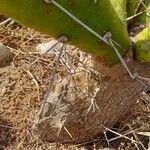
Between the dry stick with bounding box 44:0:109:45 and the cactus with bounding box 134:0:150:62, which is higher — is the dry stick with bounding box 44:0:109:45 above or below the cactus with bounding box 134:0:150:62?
above

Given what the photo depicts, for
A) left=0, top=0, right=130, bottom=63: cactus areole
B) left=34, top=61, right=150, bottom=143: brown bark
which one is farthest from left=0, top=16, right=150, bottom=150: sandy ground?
left=0, top=0, right=130, bottom=63: cactus areole

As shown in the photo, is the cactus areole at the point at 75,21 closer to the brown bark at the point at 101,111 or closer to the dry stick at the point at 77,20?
the dry stick at the point at 77,20

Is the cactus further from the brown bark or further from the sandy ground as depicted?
the sandy ground

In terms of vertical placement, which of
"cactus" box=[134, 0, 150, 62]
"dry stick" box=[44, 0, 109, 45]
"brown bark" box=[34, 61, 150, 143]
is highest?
"dry stick" box=[44, 0, 109, 45]

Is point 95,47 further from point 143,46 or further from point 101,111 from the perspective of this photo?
point 101,111

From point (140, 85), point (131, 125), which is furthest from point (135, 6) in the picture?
point (131, 125)

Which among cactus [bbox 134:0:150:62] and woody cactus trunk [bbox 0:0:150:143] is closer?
woody cactus trunk [bbox 0:0:150:143]

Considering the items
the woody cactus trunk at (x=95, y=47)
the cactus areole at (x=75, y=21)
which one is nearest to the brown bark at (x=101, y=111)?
the woody cactus trunk at (x=95, y=47)
